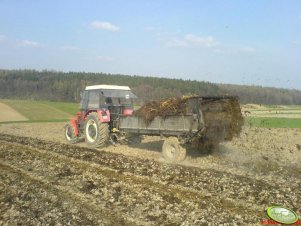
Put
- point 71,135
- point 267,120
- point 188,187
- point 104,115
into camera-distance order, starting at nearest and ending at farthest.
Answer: point 188,187 < point 104,115 < point 71,135 < point 267,120

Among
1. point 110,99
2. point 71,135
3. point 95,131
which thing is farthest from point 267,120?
point 95,131

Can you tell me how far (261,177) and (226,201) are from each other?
Answer: 2752mm

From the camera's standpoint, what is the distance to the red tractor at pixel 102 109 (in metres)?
13.8

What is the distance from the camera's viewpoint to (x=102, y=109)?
1398cm

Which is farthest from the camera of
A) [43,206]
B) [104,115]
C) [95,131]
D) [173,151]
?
[95,131]

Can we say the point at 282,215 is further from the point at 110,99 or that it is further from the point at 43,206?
the point at 110,99

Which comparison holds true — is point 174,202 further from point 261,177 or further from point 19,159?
point 19,159

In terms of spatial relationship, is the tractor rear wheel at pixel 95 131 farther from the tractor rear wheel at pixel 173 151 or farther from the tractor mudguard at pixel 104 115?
the tractor rear wheel at pixel 173 151

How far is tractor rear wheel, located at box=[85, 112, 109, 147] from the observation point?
541 inches

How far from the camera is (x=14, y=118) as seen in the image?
3728cm

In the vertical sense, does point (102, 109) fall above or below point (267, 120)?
above

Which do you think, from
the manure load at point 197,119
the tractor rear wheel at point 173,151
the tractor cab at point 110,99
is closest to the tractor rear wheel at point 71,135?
the tractor cab at point 110,99

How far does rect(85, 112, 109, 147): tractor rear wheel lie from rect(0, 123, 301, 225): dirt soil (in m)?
0.66

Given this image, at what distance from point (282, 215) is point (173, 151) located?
5300 millimetres
